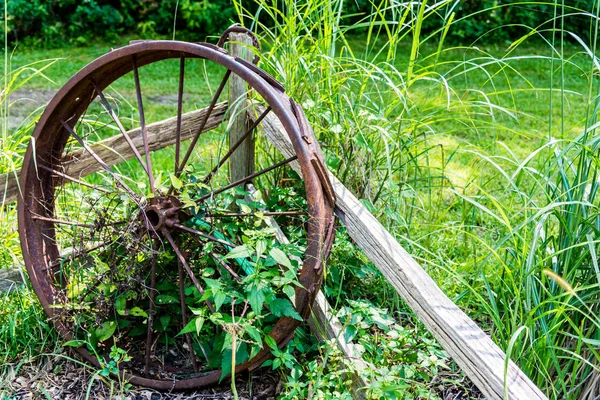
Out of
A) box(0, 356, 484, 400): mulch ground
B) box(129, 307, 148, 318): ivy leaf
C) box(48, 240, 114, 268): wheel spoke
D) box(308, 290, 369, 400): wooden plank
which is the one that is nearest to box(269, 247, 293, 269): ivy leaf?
box(308, 290, 369, 400): wooden plank

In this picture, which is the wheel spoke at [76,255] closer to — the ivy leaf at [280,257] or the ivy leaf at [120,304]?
the ivy leaf at [120,304]

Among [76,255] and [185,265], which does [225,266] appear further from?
[76,255]

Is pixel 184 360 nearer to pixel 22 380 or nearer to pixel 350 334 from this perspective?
pixel 22 380

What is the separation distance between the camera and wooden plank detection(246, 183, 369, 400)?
2672mm

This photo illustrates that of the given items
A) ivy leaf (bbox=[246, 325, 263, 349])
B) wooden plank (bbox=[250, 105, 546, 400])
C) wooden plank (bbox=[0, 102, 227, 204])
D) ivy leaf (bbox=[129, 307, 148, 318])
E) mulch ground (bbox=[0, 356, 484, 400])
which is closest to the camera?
wooden plank (bbox=[250, 105, 546, 400])

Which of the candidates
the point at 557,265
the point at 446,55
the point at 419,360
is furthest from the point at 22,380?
the point at 446,55

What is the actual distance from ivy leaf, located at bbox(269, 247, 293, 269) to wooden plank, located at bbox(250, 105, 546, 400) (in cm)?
32

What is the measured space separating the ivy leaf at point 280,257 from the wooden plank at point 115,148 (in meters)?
1.24

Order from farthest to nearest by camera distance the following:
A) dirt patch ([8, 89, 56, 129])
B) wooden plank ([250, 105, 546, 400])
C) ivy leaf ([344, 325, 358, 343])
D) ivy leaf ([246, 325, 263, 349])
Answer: dirt patch ([8, 89, 56, 129])
ivy leaf ([344, 325, 358, 343])
ivy leaf ([246, 325, 263, 349])
wooden plank ([250, 105, 546, 400])

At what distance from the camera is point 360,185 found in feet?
11.2

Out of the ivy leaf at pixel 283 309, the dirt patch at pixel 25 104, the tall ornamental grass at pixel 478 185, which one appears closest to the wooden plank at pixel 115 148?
the tall ornamental grass at pixel 478 185

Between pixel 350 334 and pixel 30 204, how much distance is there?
1.70 m

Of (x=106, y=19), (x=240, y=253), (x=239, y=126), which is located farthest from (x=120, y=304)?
(x=106, y=19)

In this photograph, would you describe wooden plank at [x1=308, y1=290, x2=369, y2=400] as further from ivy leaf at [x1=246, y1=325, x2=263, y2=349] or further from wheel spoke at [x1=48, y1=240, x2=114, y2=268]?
wheel spoke at [x1=48, y1=240, x2=114, y2=268]
